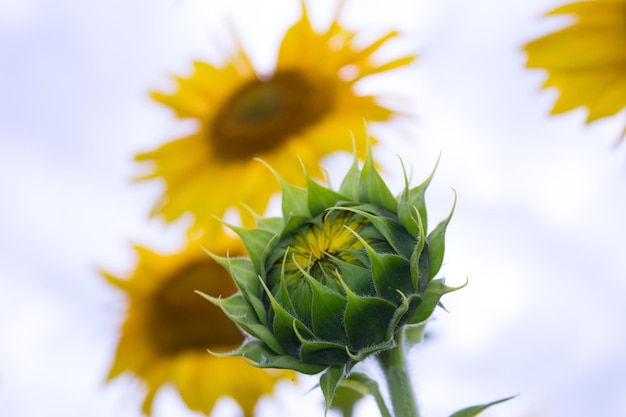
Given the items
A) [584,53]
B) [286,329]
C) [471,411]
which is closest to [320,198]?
[286,329]

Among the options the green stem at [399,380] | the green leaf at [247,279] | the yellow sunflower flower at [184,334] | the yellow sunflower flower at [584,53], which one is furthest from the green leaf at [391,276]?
the yellow sunflower flower at [184,334]

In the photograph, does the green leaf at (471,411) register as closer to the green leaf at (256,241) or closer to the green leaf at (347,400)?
the green leaf at (256,241)

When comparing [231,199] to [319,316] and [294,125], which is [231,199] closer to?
[294,125]

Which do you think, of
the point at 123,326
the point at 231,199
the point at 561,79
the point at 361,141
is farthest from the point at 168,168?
the point at 561,79

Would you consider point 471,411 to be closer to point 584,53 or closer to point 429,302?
point 429,302

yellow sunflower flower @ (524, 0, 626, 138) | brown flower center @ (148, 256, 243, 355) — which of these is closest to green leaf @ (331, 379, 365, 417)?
yellow sunflower flower @ (524, 0, 626, 138)

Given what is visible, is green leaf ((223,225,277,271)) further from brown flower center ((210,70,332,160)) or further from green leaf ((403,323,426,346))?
brown flower center ((210,70,332,160))

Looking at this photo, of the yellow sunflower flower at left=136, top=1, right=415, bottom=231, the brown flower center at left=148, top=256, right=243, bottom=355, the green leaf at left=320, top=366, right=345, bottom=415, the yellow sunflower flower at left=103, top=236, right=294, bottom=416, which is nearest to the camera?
the green leaf at left=320, top=366, right=345, bottom=415
